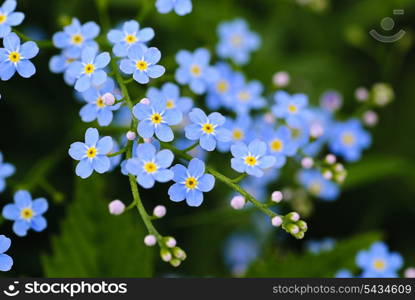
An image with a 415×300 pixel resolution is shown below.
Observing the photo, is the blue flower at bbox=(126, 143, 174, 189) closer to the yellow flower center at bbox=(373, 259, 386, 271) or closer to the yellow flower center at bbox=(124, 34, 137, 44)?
the yellow flower center at bbox=(124, 34, 137, 44)

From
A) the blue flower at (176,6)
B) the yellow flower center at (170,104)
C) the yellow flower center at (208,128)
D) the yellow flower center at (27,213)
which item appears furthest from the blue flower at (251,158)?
the yellow flower center at (27,213)

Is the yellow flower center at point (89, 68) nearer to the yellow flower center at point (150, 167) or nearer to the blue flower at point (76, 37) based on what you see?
the blue flower at point (76, 37)

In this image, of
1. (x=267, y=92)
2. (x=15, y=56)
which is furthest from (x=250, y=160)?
(x=267, y=92)

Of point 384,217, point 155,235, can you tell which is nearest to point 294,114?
point 155,235

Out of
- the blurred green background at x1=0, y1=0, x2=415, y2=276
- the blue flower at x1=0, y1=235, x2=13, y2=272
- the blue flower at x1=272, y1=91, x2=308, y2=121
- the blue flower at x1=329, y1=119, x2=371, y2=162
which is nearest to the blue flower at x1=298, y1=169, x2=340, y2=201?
the blurred green background at x1=0, y1=0, x2=415, y2=276

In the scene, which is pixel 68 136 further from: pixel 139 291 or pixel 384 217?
pixel 384 217
